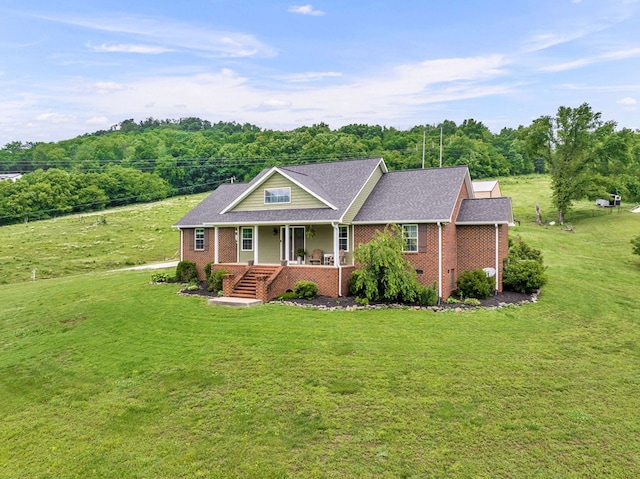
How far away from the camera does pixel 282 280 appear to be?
18.3 meters

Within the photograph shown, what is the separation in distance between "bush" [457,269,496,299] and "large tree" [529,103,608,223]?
98.7 ft

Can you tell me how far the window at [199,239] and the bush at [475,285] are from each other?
13900 mm

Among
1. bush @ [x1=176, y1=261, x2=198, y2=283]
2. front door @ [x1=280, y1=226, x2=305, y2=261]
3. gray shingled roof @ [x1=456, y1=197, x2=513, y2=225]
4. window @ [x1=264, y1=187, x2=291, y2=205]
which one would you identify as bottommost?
bush @ [x1=176, y1=261, x2=198, y2=283]

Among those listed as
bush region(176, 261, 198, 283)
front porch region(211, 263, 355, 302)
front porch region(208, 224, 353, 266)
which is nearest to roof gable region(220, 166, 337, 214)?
front porch region(208, 224, 353, 266)

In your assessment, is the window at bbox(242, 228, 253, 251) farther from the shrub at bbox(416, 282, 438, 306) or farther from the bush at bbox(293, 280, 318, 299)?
the shrub at bbox(416, 282, 438, 306)

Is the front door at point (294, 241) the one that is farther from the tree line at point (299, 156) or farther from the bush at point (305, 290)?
the tree line at point (299, 156)

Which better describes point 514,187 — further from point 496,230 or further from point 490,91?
point 496,230

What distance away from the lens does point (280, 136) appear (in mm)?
80938

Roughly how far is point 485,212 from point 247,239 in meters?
11.8

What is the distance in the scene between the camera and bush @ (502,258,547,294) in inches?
717

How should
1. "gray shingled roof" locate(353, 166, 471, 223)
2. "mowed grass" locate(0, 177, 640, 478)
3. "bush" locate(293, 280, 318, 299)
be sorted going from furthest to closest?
1. "gray shingled roof" locate(353, 166, 471, 223)
2. "bush" locate(293, 280, 318, 299)
3. "mowed grass" locate(0, 177, 640, 478)

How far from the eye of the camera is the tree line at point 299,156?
43438 millimetres

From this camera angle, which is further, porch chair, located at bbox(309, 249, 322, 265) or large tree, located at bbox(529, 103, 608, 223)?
large tree, located at bbox(529, 103, 608, 223)

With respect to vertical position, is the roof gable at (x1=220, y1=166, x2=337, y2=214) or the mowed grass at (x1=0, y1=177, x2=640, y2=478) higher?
the roof gable at (x1=220, y1=166, x2=337, y2=214)
